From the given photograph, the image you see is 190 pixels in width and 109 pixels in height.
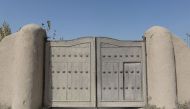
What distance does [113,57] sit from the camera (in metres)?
10.1

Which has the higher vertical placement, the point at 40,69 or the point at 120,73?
the point at 40,69

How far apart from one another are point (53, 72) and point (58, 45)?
85 cm

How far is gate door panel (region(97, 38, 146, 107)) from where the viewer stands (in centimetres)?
989

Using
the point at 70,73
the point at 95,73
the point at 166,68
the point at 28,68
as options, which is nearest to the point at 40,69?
the point at 28,68

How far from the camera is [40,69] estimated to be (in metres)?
9.89

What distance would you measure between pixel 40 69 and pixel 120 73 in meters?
2.41

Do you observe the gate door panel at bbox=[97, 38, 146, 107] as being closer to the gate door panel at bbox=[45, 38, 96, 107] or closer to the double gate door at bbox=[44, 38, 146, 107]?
the double gate door at bbox=[44, 38, 146, 107]

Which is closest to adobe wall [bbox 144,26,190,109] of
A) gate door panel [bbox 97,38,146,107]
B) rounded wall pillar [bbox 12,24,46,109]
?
gate door panel [bbox 97,38,146,107]

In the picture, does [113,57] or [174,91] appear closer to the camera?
[174,91]

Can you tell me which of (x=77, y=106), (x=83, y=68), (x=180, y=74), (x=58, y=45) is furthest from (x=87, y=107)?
(x=180, y=74)

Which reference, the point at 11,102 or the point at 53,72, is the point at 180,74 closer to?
the point at 53,72

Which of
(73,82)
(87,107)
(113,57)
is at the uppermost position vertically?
(113,57)

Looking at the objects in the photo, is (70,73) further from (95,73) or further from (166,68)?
(166,68)

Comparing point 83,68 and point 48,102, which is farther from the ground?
point 83,68
